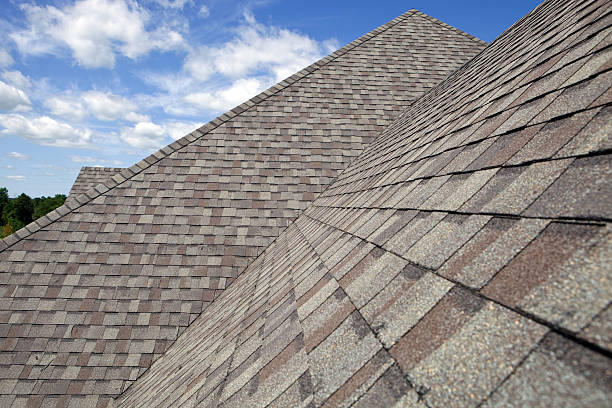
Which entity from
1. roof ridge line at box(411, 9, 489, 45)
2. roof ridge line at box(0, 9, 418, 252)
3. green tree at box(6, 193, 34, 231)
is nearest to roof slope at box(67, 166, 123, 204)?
roof ridge line at box(0, 9, 418, 252)

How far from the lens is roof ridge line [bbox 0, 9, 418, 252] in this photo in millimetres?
6918

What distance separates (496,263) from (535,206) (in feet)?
1.01

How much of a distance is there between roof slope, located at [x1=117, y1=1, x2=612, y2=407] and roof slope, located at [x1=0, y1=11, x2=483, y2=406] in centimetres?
388

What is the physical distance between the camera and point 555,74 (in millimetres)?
2195

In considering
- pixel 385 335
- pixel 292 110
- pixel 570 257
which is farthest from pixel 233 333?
pixel 292 110

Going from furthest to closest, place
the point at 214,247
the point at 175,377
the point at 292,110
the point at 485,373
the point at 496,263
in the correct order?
1. the point at 292,110
2. the point at 214,247
3. the point at 175,377
4. the point at 496,263
5. the point at 485,373

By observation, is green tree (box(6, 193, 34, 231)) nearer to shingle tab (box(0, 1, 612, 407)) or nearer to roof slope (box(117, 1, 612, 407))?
shingle tab (box(0, 1, 612, 407))

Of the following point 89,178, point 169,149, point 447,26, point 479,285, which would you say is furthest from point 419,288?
point 89,178

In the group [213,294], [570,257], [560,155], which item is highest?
[560,155]

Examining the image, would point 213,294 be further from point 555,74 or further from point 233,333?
point 555,74

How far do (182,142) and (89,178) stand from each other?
38.9ft

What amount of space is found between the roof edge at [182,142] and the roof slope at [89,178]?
969cm

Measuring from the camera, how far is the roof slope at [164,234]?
5.66 m

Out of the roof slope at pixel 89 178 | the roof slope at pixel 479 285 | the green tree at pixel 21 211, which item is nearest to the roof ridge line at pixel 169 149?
the roof slope at pixel 479 285
